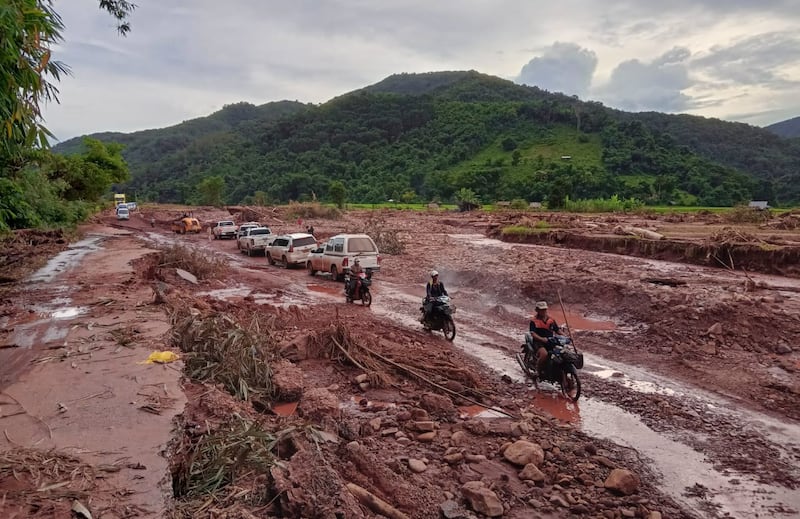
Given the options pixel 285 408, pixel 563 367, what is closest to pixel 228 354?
pixel 285 408

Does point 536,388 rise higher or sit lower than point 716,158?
lower

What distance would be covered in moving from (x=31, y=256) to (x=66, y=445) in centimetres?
2137

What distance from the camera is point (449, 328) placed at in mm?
12273

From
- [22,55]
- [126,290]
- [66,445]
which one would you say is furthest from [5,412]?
[126,290]

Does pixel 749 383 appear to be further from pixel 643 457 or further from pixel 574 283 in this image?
pixel 574 283

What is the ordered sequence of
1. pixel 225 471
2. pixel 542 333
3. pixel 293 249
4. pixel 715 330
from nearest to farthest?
pixel 225 471 → pixel 542 333 → pixel 715 330 → pixel 293 249

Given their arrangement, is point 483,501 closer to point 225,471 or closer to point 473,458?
point 473,458

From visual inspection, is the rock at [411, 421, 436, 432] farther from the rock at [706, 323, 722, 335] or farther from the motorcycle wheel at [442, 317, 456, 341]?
the rock at [706, 323, 722, 335]

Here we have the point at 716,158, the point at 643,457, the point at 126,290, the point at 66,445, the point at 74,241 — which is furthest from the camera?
the point at 716,158

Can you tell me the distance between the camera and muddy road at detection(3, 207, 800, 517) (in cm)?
630

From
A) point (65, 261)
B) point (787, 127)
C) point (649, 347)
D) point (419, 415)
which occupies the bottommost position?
point (649, 347)

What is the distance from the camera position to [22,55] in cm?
629

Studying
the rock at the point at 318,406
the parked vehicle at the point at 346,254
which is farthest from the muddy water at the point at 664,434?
the parked vehicle at the point at 346,254

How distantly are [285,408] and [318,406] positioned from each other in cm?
107
